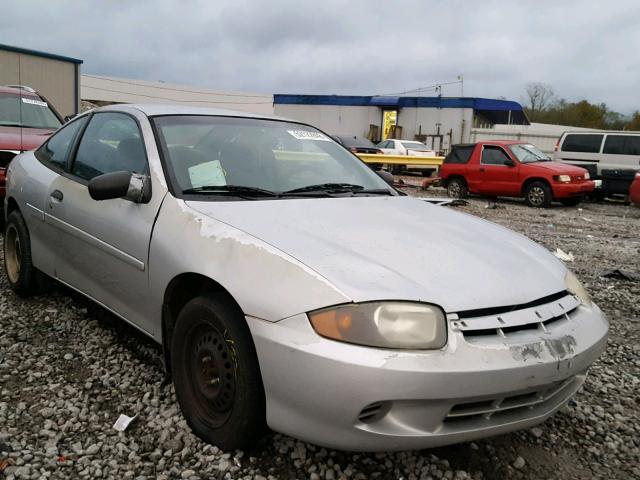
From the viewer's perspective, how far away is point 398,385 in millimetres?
1812

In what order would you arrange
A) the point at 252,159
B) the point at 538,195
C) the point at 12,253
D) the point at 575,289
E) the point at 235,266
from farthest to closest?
the point at 538,195 → the point at 12,253 → the point at 252,159 → the point at 575,289 → the point at 235,266

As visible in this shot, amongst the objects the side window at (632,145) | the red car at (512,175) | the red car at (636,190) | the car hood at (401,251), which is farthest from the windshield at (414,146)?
the car hood at (401,251)

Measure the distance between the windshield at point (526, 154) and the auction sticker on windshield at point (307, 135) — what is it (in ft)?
35.0

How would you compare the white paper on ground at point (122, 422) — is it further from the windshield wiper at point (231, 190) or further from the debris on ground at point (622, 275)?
the debris on ground at point (622, 275)

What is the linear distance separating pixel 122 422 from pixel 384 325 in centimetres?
141

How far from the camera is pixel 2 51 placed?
650 inches

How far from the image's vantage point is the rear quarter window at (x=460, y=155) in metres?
14.3

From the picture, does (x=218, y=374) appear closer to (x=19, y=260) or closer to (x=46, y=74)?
(x=19, y=260)

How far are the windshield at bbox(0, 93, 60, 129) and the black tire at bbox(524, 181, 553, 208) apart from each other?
1001 cm

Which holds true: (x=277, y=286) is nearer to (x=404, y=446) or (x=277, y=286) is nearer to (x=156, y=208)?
(x=404, y=446)

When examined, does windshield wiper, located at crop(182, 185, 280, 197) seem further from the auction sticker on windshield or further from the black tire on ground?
the black tire on ground

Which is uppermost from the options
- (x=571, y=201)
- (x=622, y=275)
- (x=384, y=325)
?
(x=384, y=325)

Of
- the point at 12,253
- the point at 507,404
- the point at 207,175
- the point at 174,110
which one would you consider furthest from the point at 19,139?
the point at 507,404

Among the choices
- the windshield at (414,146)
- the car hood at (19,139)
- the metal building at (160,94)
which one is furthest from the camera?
the metal building at (160,94)
